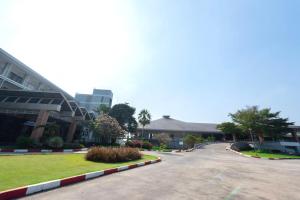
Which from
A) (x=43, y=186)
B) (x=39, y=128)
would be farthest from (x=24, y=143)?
(x=43, y=186)

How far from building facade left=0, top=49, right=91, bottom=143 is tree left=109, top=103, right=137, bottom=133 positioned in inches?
756

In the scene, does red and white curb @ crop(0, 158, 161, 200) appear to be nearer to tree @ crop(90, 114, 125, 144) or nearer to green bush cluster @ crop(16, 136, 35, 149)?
green bush cluster @ crop(16, 136, 35, 149)

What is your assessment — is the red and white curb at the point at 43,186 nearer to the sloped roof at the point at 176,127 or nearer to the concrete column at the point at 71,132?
the concrete column at the point at 71,132

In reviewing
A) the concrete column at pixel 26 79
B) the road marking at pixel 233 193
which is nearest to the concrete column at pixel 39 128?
the concrete column at pixel 26 79

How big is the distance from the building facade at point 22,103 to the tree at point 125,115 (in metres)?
19.2

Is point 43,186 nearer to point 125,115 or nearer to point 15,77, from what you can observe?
point 15,77

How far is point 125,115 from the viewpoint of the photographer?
48.4m

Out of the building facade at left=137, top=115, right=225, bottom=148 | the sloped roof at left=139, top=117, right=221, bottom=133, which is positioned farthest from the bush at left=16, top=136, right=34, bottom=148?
the sloped roof at left=139, top=117, right=221, bottom=133

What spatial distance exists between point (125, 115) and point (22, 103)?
28804mm

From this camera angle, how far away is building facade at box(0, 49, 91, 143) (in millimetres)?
20797

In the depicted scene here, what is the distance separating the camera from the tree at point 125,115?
48.2 m

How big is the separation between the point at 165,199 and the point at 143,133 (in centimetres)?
5147

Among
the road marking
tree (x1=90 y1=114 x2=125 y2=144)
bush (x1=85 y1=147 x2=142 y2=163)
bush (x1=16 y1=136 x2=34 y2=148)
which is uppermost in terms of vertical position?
tree (x1=90 y1=114 x2=125 y2=144)

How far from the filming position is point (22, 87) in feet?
88.2
